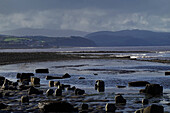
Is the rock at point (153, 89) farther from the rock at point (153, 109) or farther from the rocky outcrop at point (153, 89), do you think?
the rock at point (153, 109)

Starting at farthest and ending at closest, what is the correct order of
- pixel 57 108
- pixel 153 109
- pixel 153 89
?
pixel 153 89
pixel 57 108
pixel 153 109

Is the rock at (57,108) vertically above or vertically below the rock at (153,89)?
below

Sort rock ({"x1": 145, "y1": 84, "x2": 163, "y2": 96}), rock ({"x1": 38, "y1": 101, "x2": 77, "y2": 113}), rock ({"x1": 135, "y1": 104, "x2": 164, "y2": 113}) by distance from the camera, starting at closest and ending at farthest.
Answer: rock ({"x1": 135, "y1": 104, "x2": 164, "y2": 113})
rock ({"x1": 38, "y1": 101, "x2": 77, "y2": 113})
rock ({"x1": 145, "y1": 84, "x2": 163, "y2": 96})

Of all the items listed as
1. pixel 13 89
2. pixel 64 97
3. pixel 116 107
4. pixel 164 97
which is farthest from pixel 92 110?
pixel 13 89

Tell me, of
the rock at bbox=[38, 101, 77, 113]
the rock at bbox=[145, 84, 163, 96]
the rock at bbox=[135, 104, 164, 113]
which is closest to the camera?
the rock at bbox=[135, 104, 164, 113]

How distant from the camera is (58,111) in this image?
24.0m

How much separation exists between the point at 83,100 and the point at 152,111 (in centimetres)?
950

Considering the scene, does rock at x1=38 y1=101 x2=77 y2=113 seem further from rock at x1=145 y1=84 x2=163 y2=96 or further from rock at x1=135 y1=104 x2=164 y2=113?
rock at x1=145 y1=84 x2=163 y2=96

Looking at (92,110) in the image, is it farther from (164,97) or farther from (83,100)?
(164,97)

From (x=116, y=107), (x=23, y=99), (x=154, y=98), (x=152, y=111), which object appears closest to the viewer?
(x=152, y=111)

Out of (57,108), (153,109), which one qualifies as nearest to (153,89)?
(153,109)

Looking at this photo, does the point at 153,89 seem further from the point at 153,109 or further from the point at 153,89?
the point at 153,109

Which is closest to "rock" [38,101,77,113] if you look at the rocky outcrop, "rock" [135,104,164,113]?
"rock" [135,104,164,113]

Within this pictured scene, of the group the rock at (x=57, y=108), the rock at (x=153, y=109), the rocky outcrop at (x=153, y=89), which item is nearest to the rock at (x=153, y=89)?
the rocky outcrop at (x=153, y=89)
